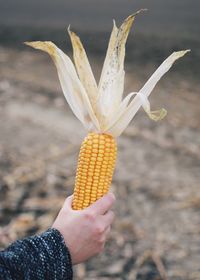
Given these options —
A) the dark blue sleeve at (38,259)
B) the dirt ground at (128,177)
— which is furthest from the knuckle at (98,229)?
the dirt ground at (128,177)

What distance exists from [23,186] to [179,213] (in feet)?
3.94

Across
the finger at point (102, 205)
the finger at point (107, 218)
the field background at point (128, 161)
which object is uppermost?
the finger at point (102, 205)

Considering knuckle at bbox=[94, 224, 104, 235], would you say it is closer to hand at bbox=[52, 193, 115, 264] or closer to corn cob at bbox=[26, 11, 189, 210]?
hand at bbox=[52, 193, 115, 264]

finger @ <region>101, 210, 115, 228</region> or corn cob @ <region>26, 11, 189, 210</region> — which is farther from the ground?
corn cob @ <region>26, 11, 189, 210</region>

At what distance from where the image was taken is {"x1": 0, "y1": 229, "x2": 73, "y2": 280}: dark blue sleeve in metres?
1.43

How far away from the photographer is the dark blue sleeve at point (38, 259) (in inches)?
56.5

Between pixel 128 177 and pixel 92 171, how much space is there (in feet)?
8.54

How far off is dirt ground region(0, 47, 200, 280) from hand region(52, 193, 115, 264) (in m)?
1.53

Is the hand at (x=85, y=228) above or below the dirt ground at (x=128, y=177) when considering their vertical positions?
above

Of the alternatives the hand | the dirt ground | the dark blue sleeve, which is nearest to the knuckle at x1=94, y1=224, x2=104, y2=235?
the hand

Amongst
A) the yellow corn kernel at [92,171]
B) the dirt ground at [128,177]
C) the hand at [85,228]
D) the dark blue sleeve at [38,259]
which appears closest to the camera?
the dark blue sleeve at [38,259]

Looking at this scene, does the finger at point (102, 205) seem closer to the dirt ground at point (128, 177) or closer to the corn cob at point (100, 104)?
the corn cob at point (100, 104)

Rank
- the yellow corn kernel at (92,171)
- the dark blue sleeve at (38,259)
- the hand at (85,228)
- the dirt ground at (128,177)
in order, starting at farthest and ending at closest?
the dirt ground at (128,177) < the yellow corn kernel at (92,171) < the hand at (85,228) < the dark blue sleeve at (38,259)

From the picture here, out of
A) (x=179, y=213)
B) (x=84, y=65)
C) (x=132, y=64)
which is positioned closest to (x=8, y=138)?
(x=179, y=213)
